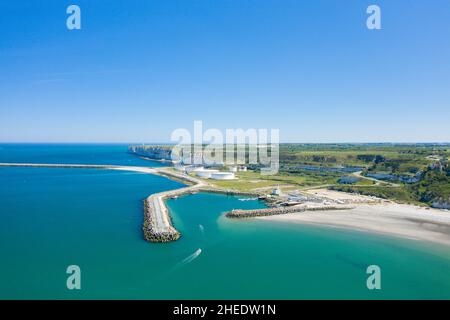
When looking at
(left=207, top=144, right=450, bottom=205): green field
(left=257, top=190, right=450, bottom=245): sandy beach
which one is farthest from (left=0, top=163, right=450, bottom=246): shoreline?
(left=207, top=144, right=450, bottom=205): green field

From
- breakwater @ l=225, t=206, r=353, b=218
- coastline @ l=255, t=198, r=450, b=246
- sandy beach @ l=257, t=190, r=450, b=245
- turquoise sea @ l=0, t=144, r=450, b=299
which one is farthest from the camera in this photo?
breakwater @ l=225, t=206, r=353, b=218

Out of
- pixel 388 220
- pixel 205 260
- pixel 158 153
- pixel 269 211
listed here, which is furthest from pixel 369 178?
pixel 158 153

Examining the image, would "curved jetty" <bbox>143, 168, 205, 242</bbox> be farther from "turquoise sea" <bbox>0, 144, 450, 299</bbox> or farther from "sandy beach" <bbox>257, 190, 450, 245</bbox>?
"sandy beach" <bbox>257, 190, 450, 245</bbox>

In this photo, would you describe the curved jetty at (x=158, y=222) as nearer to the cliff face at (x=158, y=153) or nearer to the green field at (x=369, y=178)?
the green field at (x=369, y=178)

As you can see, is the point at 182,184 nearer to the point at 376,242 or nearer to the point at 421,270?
the point at 376,242

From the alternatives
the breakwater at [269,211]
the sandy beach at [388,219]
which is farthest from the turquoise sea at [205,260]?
the sandy beach at [388,219]

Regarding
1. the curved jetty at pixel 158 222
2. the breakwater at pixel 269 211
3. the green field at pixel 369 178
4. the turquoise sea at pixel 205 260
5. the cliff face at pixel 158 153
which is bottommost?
the turquoise sea at pixel 205 260
